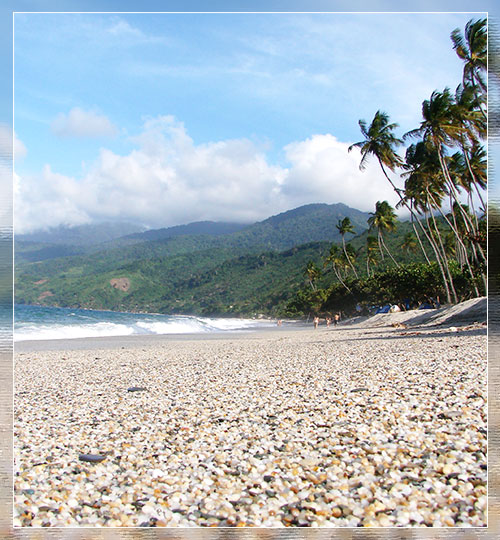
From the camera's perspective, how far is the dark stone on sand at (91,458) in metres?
3.98

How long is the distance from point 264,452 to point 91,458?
1.49 meters

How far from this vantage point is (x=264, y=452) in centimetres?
389

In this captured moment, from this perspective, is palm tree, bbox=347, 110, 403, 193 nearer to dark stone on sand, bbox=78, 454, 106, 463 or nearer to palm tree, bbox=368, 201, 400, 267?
palm tree, bbox=368, 201, 400, 267

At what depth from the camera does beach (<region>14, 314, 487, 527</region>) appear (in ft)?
9.24

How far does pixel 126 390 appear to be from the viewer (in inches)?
302

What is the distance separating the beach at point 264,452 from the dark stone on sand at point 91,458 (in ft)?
0.09

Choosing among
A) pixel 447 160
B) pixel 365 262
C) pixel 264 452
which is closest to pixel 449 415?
pixel 264 452

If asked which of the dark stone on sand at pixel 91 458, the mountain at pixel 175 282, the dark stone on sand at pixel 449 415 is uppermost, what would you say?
the mountain at pixel 175 282

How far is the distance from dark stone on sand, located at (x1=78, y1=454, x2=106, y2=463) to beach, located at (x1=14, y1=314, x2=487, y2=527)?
0.03 m

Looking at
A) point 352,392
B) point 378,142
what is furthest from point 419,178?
point 352,392

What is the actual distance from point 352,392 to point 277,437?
6.74ft

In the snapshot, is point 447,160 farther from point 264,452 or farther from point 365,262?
point 365,262

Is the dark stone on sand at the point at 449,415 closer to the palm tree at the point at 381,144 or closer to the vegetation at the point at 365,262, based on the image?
the vegetation at the point at 365,262

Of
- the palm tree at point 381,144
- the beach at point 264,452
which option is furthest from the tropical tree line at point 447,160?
the beach at point 264,452
